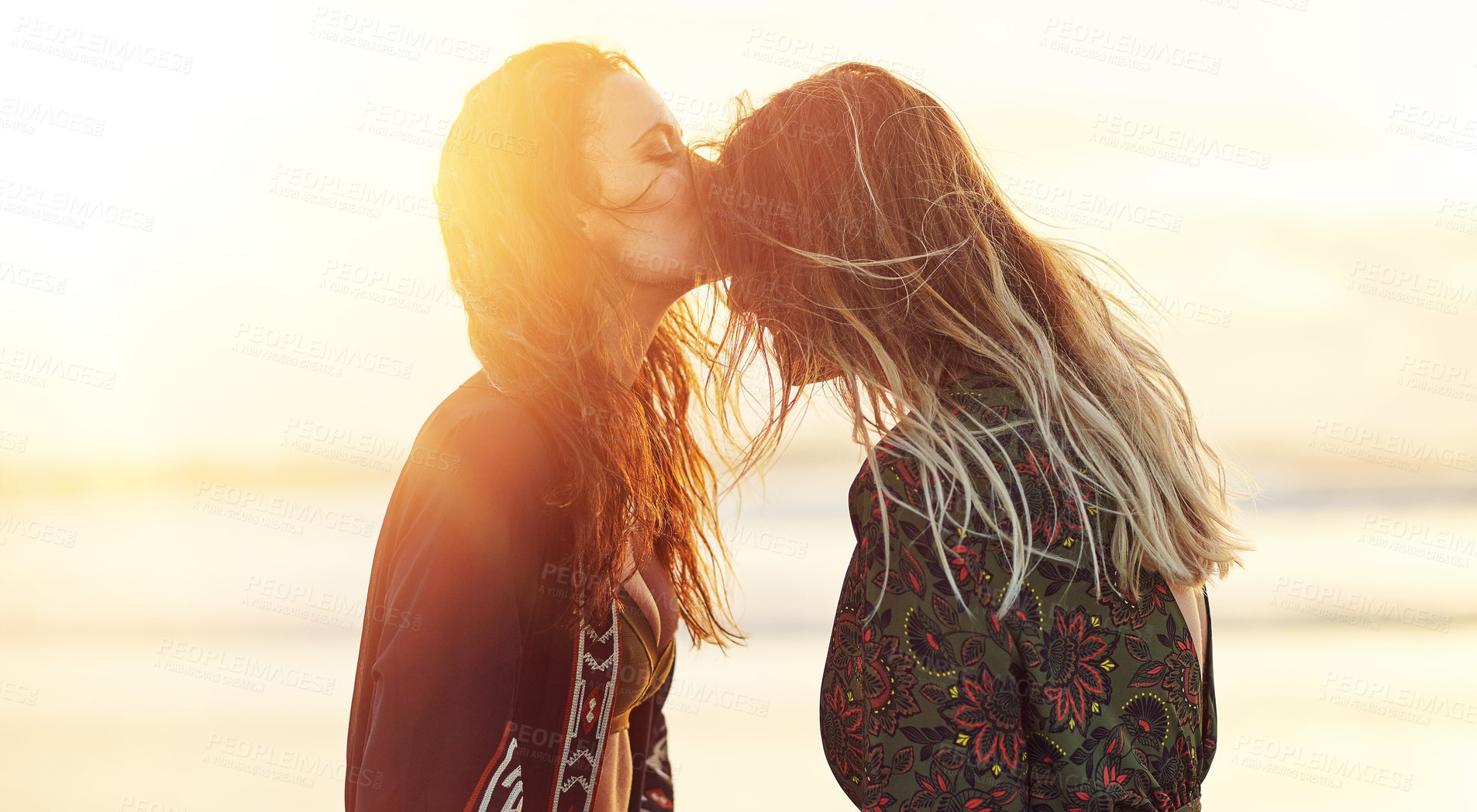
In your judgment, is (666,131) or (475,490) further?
(666,131)

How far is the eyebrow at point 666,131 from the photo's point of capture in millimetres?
1163

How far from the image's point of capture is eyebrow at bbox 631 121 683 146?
1.16m

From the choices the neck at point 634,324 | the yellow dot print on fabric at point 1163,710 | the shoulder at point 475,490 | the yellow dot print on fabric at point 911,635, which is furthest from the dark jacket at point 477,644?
the yellow dot print on fabric at point 1163,710

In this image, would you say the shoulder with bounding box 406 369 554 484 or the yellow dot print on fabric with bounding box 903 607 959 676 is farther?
the shoulder with bounding box 406 369 554 484

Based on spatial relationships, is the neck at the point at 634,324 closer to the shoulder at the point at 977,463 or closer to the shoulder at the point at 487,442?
the shoulder at the point at 487,442

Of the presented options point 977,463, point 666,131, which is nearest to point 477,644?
point 977,463

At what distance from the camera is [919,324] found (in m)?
0.96

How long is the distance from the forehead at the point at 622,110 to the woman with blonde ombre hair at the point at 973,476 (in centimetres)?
13

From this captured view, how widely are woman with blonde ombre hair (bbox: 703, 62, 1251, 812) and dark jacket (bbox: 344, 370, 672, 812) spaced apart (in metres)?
0.28

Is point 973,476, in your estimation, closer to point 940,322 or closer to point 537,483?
point 940,322

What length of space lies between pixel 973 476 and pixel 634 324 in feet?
1.64

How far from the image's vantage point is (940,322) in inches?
37.0

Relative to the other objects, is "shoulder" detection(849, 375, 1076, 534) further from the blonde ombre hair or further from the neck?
the neck

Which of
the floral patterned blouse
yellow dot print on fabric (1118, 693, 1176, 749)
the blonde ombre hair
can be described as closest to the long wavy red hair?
the blonde ombre hair
